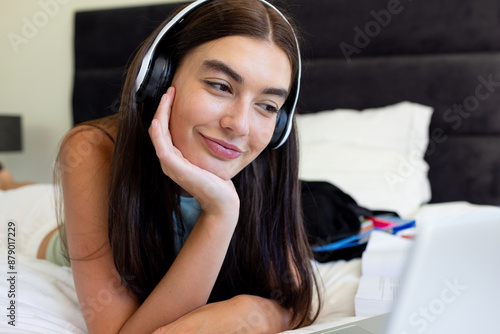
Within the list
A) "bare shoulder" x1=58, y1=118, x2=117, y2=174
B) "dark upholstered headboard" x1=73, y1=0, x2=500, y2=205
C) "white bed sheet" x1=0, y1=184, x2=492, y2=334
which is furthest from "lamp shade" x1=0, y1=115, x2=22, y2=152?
"bare shoulder" x1=58, y1=118, x2=117, y2=174

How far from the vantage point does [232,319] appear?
2.56ft

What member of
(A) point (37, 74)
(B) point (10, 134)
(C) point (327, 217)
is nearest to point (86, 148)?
(C) point (327, 217)

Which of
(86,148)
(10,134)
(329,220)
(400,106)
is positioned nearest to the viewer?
(86,148)

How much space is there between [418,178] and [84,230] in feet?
4.55

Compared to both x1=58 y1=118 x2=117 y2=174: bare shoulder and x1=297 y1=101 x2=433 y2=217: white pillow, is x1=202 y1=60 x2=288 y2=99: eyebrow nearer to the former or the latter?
x1=58 y1=118 x2=117 y2=174: bare shoulder

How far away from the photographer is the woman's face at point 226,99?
0.82 meters

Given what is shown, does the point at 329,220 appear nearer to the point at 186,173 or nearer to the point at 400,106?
the point at 186,173

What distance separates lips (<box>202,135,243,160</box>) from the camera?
84 cm

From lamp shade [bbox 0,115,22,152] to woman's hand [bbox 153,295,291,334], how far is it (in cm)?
245

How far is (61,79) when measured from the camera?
3.05m

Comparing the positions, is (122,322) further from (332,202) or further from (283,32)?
(332,202)

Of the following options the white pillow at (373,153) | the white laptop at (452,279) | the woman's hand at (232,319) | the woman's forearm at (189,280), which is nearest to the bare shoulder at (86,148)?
the woman's forearm at (189,280)

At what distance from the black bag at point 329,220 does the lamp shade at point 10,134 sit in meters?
2.11

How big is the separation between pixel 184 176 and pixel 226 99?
0.15 meters
